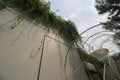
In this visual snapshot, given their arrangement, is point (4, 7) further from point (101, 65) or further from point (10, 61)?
point (101, 65)

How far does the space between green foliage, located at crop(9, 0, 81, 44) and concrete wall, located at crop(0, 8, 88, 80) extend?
0.14 m

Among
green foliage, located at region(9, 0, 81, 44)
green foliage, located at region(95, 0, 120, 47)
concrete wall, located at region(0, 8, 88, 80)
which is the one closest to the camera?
concrete wall, located at region(0, 8, 88, 80)

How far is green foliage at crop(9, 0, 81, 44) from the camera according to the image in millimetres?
2752

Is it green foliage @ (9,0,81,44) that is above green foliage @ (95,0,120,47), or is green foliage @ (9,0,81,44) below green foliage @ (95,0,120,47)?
below

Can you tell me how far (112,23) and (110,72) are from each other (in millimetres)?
1401

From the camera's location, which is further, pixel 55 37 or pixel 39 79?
pixel 55 37

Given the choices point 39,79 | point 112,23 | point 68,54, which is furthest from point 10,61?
point 112,23

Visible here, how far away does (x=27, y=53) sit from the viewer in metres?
2.41

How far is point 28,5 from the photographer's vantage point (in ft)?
9.11

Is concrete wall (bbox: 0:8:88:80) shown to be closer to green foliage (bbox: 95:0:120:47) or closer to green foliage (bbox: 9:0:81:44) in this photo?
green foliage (bbox: 9:0:81:44)

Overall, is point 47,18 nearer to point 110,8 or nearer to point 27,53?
point 27,53

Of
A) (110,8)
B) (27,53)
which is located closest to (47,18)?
(27,53)

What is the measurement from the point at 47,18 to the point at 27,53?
0.96 m

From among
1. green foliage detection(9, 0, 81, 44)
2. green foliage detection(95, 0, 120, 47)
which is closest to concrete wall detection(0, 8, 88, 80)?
green foliage detection(9, 0, 81, 44)
